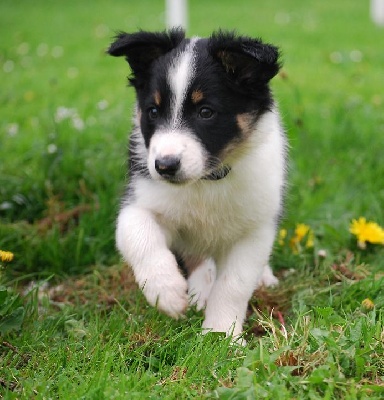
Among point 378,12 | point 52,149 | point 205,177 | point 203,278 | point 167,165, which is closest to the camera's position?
point 167,165

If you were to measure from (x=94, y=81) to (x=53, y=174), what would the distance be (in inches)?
129

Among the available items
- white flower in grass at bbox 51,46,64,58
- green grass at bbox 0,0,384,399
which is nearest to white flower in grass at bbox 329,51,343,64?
green grass at bbox 0,0,384,399

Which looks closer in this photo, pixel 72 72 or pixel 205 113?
pixel 205 113

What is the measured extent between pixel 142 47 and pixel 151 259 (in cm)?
99

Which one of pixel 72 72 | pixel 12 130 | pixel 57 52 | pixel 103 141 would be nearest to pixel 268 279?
pixel 103 141

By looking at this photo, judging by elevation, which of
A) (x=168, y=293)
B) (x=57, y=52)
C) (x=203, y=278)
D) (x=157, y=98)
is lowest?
(x=57, y=52)

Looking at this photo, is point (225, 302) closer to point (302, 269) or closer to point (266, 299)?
point (266, 299)

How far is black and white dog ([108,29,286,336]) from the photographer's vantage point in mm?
3014

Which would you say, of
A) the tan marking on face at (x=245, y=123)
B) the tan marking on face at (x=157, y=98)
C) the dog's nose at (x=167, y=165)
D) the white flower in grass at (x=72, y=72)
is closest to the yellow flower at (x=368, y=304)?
the tan marking on face at (x=245, y=123)

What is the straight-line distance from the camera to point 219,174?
131 inches

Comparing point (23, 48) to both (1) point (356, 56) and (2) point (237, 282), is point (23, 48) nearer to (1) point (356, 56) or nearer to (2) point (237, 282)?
(1) point (356, 56)

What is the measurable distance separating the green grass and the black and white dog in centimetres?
18

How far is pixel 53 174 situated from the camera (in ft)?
14.8

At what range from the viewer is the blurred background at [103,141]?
4059mm
